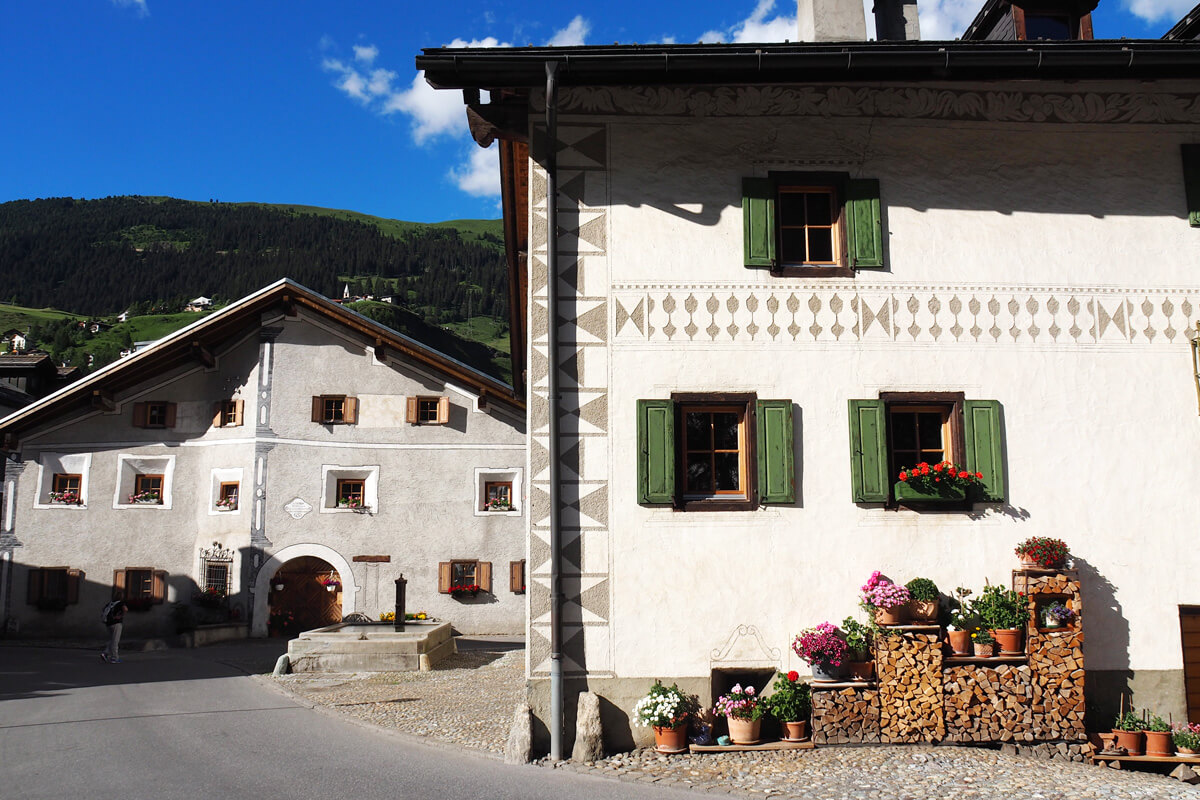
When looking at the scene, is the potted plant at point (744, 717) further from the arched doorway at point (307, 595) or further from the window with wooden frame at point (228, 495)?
the window with wooden frame at point (228, 495)

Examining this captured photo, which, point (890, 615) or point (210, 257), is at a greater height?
point (210, 257)

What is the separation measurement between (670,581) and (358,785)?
3365 millimetres

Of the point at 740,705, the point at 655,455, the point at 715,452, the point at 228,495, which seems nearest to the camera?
the point at 740,705

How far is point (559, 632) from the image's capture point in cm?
900

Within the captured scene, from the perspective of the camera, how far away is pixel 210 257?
139 meters

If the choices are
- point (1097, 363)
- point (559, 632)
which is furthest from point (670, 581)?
point (1097, 363)

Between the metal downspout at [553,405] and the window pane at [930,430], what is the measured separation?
12.6 feet

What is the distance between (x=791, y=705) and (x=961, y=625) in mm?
1815

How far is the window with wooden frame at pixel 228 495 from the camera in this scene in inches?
893

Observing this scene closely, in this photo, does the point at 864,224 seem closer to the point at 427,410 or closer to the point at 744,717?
the point at 744,717

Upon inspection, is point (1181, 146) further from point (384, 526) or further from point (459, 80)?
point (384, 526)

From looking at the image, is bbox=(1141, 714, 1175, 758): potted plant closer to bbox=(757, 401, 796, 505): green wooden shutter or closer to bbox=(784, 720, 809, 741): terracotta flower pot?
bbox=(784, 720, 809, 741): terracotta flower pot

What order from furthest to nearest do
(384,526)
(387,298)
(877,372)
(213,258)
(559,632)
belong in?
(213,258) < (387,298) < (384,526) < (877,372) < (559,632)

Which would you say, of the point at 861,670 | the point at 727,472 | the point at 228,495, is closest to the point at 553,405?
the point at 727,472
